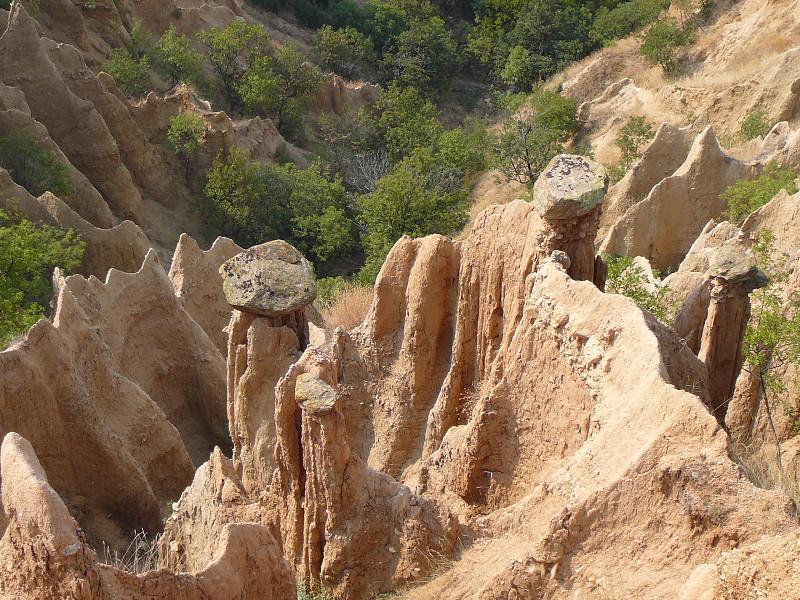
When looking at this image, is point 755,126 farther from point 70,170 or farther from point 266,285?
point 266,285

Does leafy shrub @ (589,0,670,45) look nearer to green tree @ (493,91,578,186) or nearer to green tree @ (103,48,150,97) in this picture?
green tree @ (493,91,578,186)

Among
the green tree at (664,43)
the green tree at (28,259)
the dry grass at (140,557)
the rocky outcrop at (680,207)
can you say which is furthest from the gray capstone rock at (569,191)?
the green tree at (664,43)

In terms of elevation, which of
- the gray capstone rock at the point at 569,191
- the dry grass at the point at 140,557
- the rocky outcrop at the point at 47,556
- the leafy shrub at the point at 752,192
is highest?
the leafy shrub at the point at 752,192

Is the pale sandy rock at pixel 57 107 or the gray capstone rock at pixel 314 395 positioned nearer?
the gray capstone rock at pixel 314 395

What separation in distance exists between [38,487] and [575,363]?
13.9ft

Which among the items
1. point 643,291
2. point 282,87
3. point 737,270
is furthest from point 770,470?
point 282,87

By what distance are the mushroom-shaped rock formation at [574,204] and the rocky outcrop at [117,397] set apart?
5.24m

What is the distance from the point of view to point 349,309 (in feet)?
55.8

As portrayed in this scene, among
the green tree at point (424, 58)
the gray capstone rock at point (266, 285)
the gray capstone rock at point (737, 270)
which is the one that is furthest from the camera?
the green tree at point (424, 58)

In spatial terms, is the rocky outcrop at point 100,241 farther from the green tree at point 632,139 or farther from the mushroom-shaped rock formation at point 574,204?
the green tree at point 632,139

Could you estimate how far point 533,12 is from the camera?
138 feet

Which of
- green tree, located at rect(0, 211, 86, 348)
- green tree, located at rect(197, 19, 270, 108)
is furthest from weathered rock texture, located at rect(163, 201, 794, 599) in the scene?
green tree, located at rect(197, 19, 270, 108)

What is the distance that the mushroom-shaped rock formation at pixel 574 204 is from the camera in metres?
8.46

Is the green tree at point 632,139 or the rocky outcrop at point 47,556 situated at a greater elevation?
the green tree at point 632,139
